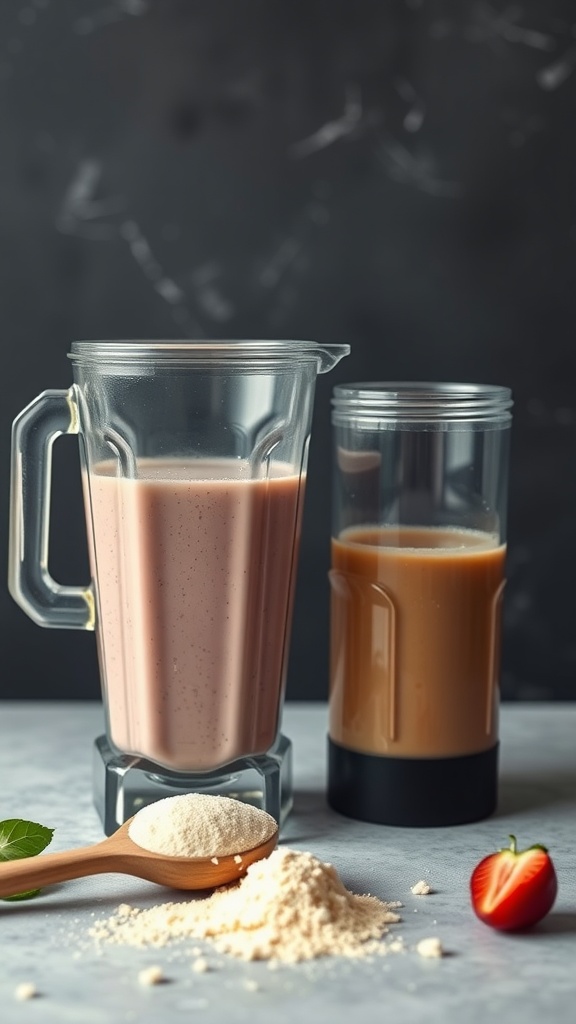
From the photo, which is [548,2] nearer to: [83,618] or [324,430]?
[324,430]

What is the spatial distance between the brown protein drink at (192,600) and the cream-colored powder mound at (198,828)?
8cm

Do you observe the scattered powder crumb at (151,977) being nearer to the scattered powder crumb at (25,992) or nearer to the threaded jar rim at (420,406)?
the scattered powder crumb at (25,992)

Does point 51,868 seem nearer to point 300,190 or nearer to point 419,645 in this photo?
point 419,645

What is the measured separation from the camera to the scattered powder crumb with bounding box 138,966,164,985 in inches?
32.8

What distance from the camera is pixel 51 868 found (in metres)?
0.95

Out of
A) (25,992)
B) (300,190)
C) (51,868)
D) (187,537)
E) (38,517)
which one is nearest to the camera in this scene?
(25,992)

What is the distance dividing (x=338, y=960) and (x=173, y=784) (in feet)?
0.94

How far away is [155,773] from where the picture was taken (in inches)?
43.7

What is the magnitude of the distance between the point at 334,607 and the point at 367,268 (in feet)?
1.76

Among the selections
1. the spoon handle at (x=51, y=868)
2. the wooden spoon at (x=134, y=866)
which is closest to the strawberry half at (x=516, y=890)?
the wooden spoon at (x=134, y=866)

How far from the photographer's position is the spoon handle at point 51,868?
3.07ft

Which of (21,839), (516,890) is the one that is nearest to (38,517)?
(21,839)

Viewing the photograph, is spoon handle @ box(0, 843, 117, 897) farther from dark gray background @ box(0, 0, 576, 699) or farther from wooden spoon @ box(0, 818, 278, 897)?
dark gray background @ box(0, 0, 576, 699)

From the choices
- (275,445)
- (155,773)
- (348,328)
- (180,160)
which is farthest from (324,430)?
(155,773)
